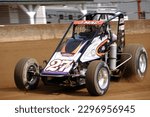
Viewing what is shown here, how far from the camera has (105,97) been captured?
7.97m

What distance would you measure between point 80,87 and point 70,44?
94 centimetres

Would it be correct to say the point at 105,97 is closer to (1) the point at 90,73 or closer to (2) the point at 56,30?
(1) the point at 90,73

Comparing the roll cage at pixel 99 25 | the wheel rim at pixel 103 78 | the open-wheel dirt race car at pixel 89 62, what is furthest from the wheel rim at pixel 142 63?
the wheel rim at pixel 103 78

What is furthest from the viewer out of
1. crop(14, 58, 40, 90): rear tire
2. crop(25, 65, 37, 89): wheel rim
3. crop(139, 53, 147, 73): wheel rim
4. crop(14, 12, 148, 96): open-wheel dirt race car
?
crop(139, 53, 147, 73): wheel rim

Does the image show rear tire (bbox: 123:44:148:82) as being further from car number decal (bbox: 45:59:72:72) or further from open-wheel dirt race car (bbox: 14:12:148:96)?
car number decal (bbox: 45:59:72:72)

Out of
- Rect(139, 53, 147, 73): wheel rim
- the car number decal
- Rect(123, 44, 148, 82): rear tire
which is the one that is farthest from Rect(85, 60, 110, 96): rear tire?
Rect(139, 53, 147, 73): wheel rim

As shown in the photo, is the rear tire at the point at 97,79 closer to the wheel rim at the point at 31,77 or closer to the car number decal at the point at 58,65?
the car number decal at the point at 58,65

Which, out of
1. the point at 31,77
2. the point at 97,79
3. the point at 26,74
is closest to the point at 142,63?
the point at 97,79

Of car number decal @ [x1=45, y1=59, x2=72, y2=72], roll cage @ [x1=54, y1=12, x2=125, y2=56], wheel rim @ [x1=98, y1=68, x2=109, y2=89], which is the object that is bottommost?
wheel rim @ [x1=98, y1=68, x2=109, y2=89]

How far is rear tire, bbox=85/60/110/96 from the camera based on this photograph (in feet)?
25.9

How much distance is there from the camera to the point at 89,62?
8.67 metres

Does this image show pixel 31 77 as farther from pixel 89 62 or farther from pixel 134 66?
pixel 134 66

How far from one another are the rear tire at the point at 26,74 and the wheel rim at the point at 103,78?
1.42m

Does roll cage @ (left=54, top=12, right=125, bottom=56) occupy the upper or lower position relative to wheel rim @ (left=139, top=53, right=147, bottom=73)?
upper
